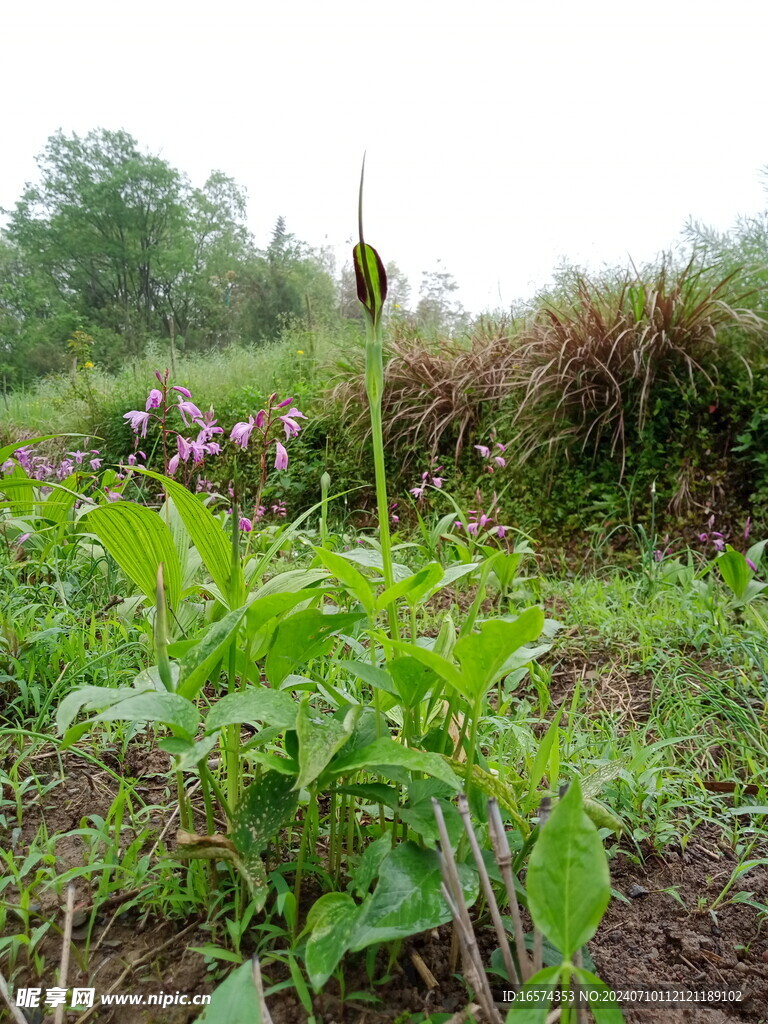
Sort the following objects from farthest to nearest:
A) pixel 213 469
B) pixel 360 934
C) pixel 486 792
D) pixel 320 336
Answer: pixel 320 336
pixel 213 469
pixel 486 792
pixel 360 934

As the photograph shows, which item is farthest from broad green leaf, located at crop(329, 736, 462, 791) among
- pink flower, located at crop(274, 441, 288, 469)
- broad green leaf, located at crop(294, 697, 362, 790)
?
pink flower, located at crop(274, 441, 288, 469)

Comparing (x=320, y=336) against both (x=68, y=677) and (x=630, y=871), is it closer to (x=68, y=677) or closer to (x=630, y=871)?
(x=68, y=677)

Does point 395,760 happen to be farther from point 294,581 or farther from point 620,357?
point 620,357

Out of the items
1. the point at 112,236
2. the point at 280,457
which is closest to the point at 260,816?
the point at 280,457

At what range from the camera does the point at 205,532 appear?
72 centimetres

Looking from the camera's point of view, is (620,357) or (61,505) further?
(620,357)

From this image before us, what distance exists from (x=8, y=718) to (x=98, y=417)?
5387 mm

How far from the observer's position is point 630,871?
776 mm

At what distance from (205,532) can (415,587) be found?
0.29m

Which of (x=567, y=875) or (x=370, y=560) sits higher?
(x=370, y=560)

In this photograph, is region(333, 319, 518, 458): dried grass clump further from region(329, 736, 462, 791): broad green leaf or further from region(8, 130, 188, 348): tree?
region(8, 130, 188, 348): tree

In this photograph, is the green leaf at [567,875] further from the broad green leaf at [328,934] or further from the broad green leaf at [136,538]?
the broad green leaf at [136,538]

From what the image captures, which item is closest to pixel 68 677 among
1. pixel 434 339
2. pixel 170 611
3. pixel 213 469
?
pixel 170 611

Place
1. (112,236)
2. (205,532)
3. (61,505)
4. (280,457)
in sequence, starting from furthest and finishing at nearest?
(112,236), (61,505), (280,457), (205,532)
